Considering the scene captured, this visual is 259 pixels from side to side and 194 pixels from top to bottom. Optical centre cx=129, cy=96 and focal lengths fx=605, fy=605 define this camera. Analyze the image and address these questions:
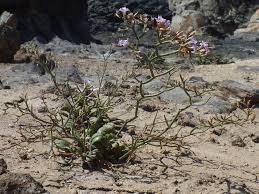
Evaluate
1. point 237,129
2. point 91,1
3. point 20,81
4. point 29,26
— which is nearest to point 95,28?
point 91,1

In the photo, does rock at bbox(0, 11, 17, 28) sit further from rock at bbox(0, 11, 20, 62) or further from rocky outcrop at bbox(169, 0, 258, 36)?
rocky outcrop at bbox(169, 0, 258, 36)

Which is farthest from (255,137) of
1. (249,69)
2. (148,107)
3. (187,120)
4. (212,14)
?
(212,14)

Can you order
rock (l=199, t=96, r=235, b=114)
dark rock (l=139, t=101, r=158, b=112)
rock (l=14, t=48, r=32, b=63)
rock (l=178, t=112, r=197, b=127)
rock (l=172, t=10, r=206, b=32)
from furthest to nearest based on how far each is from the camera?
rock (l=172, t=10, r=206, b=32) → rock (l=14, t=48, r=32, b=63) → rock (l=199, t=96, r=235, b=114) → dark rock (l=139, t=101, r=158, b=112) → rock (l=178, t=112, r=197, b=127)

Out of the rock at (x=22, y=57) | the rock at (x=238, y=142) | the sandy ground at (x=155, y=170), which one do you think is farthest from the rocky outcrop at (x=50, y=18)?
the rock at (x=238, y=142)

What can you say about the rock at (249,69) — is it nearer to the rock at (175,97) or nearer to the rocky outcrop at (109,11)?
the rock at (175,97)

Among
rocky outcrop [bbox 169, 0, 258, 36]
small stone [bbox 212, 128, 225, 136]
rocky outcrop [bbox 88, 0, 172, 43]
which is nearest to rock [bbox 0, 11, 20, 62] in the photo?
small stone [bbox 212, 128, 225, 136]

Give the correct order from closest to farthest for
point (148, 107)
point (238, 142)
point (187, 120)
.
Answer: point (238, 142) < point (187, 120) < point (148, 107)

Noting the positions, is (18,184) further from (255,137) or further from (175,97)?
(175,97)
